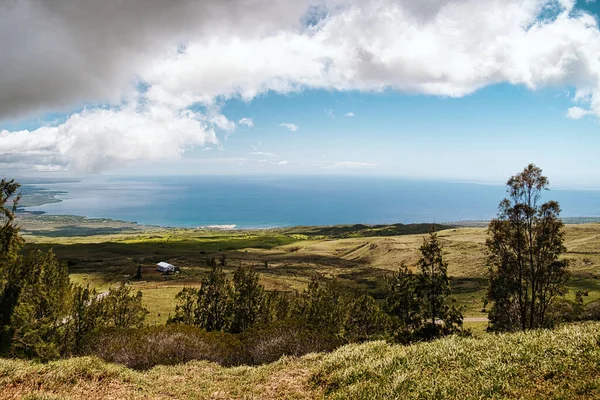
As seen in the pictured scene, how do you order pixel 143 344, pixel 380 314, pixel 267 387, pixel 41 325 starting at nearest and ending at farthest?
pixel 267 387 → pixel 143 344 → pixel 41 325 → pixel 380 314

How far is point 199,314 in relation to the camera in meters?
45.6

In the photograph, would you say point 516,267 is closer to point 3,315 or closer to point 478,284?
point 3,315

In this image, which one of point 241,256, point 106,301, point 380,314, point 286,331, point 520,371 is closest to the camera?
point 520,371

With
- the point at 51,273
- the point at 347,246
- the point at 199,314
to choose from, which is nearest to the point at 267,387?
the point at 199,314

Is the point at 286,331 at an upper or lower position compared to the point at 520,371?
lower

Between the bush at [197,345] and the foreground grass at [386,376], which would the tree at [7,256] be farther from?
the foreground grass at [386,376]

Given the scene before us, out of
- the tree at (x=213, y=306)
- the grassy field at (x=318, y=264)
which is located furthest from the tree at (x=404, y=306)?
the tree at (x=213, y=306)

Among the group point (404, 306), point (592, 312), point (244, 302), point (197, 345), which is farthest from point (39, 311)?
point (592, 312)

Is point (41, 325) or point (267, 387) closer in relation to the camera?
point (267, 387)

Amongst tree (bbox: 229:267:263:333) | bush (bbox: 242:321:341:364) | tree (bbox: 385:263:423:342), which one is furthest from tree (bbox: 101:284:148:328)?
tree (bbox: 385:263:423:342)

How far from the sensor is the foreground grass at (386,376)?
1073 centimetres

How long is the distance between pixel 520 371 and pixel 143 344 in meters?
23.7

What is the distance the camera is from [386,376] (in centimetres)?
1302

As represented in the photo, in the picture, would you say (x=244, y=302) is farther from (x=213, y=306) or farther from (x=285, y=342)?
A: (x=285, y=342)
